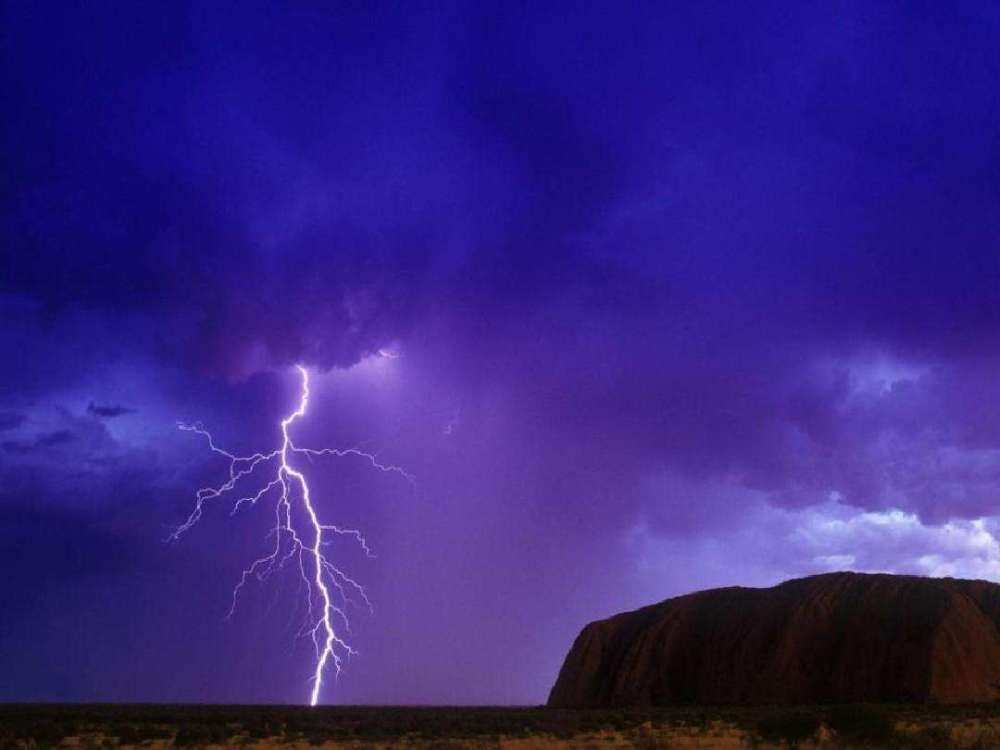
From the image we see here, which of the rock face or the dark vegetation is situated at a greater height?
the rock face

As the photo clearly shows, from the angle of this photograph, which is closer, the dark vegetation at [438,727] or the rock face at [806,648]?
the dark vegetation at [438,727]

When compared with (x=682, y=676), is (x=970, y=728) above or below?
below

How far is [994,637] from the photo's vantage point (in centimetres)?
5238

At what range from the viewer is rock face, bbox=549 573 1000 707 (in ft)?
165

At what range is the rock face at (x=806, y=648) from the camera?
50281 millimetres

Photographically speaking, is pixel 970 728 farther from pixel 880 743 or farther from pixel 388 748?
pixel 388 748

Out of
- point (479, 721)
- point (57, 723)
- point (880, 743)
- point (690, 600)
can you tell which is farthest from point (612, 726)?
point (690, 600)

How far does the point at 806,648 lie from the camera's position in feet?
183

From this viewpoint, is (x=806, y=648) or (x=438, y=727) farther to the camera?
(x=806, y=648)

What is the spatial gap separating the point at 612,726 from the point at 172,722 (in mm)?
15037

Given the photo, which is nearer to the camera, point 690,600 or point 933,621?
point 933,621

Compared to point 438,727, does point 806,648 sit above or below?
above

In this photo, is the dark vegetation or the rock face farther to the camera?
the rock face

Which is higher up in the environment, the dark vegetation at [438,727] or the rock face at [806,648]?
the rock face at [806,648]
